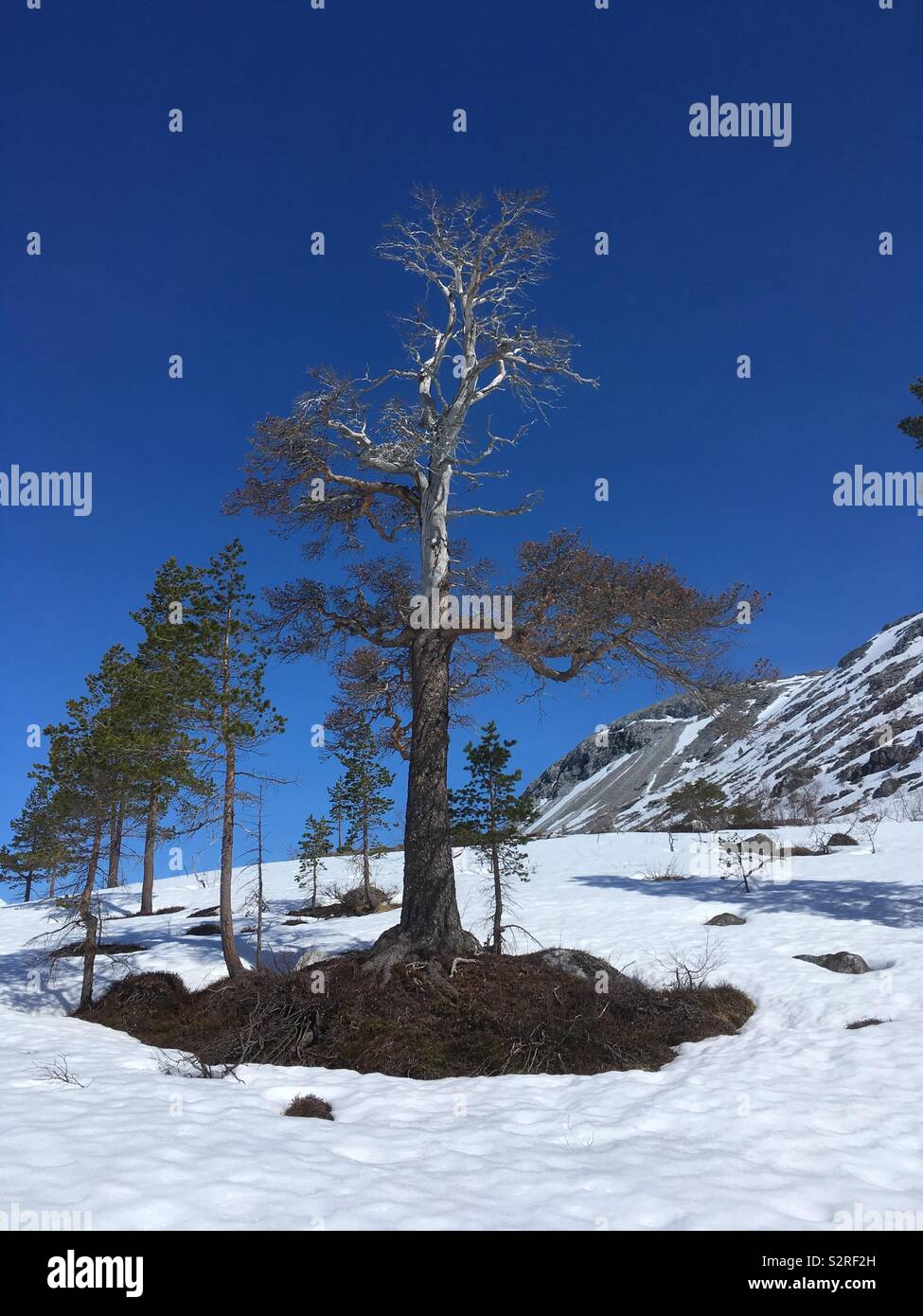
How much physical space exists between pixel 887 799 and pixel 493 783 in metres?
39.0

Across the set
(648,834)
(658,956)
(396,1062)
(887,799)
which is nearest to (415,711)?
(396,1062)

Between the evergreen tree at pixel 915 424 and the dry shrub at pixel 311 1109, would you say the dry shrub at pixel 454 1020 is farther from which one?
the evergreen tree at pixel 915 424

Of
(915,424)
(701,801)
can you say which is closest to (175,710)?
(915,424)

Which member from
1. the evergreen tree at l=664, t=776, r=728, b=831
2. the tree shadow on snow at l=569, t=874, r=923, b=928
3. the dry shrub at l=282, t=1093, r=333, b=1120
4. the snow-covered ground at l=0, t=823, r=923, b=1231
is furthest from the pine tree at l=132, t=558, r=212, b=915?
the evergreen tree at l=664, t=776, r=728, b=831

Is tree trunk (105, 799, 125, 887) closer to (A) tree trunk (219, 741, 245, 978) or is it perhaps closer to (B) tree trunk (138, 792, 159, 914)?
(B) tree trunk (138, 792, 159, 914)

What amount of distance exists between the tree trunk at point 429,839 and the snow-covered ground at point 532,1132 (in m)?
3.47

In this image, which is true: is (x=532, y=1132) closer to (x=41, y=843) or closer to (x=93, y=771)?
(x=93, y=771)

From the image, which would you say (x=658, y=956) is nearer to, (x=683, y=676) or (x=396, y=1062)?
(x=683, y=676)

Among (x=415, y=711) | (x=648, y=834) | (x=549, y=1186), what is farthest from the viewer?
(x=648, y=834)

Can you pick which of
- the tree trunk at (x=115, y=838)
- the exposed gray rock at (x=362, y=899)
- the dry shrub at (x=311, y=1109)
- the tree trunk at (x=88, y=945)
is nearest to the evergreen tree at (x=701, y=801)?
the exposed gray rock at (x=362, y=899)

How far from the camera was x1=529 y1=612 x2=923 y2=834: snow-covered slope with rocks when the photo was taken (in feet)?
168

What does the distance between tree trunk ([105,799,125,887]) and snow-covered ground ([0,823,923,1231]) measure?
14.6 feet

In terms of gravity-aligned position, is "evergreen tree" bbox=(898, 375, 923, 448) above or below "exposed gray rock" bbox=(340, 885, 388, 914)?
above
